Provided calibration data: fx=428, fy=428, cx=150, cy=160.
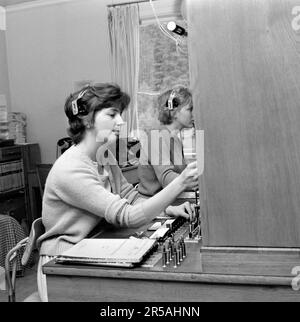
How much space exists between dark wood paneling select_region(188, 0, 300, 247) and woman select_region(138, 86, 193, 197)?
1.31 metres

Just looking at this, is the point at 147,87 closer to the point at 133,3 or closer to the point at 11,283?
the point at 133,3

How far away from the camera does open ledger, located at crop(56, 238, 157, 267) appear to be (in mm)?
1106

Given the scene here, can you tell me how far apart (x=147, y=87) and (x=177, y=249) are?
333 centimetres

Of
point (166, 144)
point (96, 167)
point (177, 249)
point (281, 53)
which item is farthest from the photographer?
point (166, 144)

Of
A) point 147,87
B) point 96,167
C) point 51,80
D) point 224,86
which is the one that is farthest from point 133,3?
point 224,86

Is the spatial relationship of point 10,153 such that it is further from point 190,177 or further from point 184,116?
point 190,177

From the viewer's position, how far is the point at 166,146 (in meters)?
2.55

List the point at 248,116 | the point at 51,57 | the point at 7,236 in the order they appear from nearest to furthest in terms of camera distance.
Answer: the point at 248,116, the point at 7,236, the point at 51,57

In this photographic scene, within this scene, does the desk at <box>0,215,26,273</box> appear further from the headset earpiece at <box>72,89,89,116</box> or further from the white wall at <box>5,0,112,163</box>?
the white wall at <box>5,0,112,163</box>

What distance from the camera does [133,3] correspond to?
428 cm

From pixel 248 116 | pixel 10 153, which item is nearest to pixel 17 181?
pixel 10 153

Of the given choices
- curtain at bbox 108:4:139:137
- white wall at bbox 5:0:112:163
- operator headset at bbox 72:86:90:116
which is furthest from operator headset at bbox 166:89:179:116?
white wall at bbox 5:0:112:163

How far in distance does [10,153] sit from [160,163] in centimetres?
238

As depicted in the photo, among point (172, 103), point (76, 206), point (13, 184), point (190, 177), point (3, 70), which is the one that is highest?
point (3, 70)
